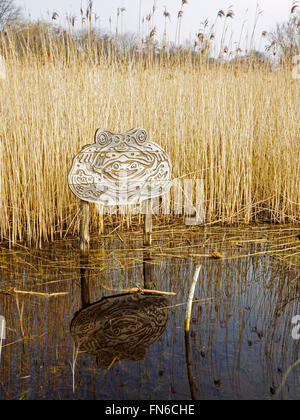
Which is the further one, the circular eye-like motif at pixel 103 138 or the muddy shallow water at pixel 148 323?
the circular eye-like motif at pixel 103 138

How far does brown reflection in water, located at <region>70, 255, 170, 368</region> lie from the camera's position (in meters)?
1.40

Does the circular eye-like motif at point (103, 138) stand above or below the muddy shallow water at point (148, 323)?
above

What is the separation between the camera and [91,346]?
1.42 meters

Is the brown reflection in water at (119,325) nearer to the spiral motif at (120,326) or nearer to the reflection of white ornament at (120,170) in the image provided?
the spiral motif at (120,326)

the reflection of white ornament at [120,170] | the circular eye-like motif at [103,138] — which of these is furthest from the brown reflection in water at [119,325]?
the circular eye-like motif at [103,138]

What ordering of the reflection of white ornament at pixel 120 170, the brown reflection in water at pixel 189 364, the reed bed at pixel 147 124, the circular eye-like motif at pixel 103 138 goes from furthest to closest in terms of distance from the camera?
the reed bed at pixel 147 124, the circular eye-like motif at pixel 103 138, the reflection of white ornament at pixel 120 170, the brown reflection in water at pixel 189 364

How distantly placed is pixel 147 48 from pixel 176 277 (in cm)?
189

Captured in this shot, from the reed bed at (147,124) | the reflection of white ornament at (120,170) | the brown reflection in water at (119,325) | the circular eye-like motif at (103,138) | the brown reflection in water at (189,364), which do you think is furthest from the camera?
the reed bed at (147,124)

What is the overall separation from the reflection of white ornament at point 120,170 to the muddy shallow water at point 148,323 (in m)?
0.38

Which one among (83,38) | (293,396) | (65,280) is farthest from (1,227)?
(293,396)

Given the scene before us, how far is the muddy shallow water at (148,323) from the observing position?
3.99 feet

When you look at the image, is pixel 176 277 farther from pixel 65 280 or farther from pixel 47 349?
pixel 47 349

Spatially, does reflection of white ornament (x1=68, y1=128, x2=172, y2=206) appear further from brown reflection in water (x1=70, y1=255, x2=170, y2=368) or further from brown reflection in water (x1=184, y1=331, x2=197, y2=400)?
brown reflection in water (x1=184, y1=331, x2=197, y2=400)

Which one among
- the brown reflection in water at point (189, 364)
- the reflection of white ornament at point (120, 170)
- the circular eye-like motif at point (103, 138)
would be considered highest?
the circular eye-like motif at point (103, 138)
